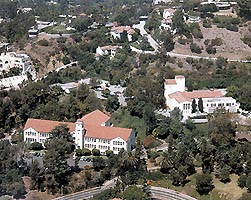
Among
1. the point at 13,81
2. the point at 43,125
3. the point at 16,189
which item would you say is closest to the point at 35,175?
the point at 16,189

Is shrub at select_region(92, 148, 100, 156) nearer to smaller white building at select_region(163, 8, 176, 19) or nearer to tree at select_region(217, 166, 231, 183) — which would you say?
tree at select_region(217, 166, 231, 183)

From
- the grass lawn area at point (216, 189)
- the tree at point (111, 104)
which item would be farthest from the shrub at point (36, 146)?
the grass lawn area at point (216, 189)

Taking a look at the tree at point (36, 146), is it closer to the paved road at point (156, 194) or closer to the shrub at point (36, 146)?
the shrub at point (36, 146)

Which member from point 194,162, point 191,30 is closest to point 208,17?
point 191,30

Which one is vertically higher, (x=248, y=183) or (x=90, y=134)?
(x=248, y=183)

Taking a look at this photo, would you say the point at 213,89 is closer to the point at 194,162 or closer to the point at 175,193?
the point at 194,162

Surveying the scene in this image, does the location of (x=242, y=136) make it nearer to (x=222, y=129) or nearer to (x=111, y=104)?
(x=222, y=129)
